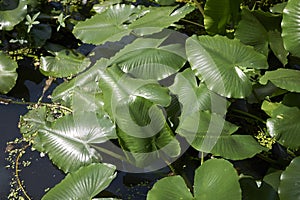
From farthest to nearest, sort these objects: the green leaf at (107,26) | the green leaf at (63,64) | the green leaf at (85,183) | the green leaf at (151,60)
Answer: the green leaf at (63,64), the green leaf at (107,26), the green leaf at (151,60), the green leaf at (85,183)

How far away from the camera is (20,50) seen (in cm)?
194

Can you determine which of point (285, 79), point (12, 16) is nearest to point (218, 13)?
point (285, 79)

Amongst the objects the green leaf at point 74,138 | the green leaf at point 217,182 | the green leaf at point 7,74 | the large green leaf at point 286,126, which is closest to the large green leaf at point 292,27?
the large green leaf at point 286,126

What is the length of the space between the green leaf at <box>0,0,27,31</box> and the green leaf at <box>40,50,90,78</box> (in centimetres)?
16

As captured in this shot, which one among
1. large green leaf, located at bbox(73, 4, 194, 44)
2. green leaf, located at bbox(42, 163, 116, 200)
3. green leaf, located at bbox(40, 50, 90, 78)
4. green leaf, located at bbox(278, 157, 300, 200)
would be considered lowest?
green leaf, located at bbox(40, 50, 90, 78)

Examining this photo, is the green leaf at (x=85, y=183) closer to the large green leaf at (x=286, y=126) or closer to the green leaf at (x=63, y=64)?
the large green leaf at (x=286, y=126)

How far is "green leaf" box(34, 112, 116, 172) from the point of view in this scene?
1.33 metres

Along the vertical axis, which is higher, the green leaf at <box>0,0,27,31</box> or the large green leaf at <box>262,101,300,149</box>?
the green leaf at <box>0,0,27,31</box>

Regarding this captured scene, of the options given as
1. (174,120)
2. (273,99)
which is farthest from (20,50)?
(273,99)

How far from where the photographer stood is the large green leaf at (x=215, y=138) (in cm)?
124

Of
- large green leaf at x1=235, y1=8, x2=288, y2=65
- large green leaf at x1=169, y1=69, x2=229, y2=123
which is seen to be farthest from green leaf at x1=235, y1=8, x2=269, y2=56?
large green leaf at x1=169, y1=69, x2=229, y2=123

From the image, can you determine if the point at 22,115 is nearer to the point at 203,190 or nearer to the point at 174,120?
the point at 174,120

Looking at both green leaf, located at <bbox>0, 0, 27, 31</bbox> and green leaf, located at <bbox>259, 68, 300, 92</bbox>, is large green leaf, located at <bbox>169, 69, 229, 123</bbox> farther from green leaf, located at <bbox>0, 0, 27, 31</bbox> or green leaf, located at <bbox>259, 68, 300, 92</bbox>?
green leaf, located at <bbox>0, 0, 27, 31</bbox>

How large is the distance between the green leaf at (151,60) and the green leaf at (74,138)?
7.4 inches
